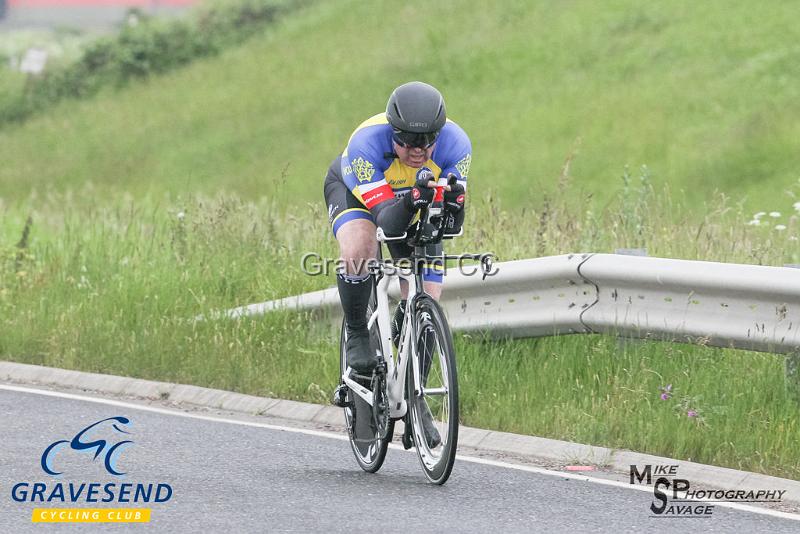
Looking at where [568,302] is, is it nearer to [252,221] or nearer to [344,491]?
[344,491]

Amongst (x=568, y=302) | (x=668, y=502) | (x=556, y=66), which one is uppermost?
(x=556, y=66)

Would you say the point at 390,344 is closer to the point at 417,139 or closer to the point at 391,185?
the point at 391,185

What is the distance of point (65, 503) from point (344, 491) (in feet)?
4.23

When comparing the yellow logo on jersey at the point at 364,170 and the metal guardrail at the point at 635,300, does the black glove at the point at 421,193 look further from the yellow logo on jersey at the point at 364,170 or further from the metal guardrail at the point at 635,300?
the metal guardrail at the point at 635,300

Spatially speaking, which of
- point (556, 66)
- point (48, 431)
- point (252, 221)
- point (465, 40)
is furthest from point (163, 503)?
point (465, 40)

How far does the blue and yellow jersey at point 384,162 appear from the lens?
279 inches

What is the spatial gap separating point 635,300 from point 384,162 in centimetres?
211

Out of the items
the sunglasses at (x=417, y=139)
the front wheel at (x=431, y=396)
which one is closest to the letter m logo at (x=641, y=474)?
the front wheel at (x=431, y=396)

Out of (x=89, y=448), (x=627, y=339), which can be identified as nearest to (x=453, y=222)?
(x=627, y=339)

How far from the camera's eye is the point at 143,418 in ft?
29.2

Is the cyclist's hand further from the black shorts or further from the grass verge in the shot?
the grass verge

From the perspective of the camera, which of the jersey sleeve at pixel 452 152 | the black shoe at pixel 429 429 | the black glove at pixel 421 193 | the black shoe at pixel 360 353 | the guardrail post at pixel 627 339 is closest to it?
the black glove at pixel 421 193

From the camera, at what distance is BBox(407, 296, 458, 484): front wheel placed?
669 cm

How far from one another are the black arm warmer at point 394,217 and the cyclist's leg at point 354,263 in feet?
1.31
